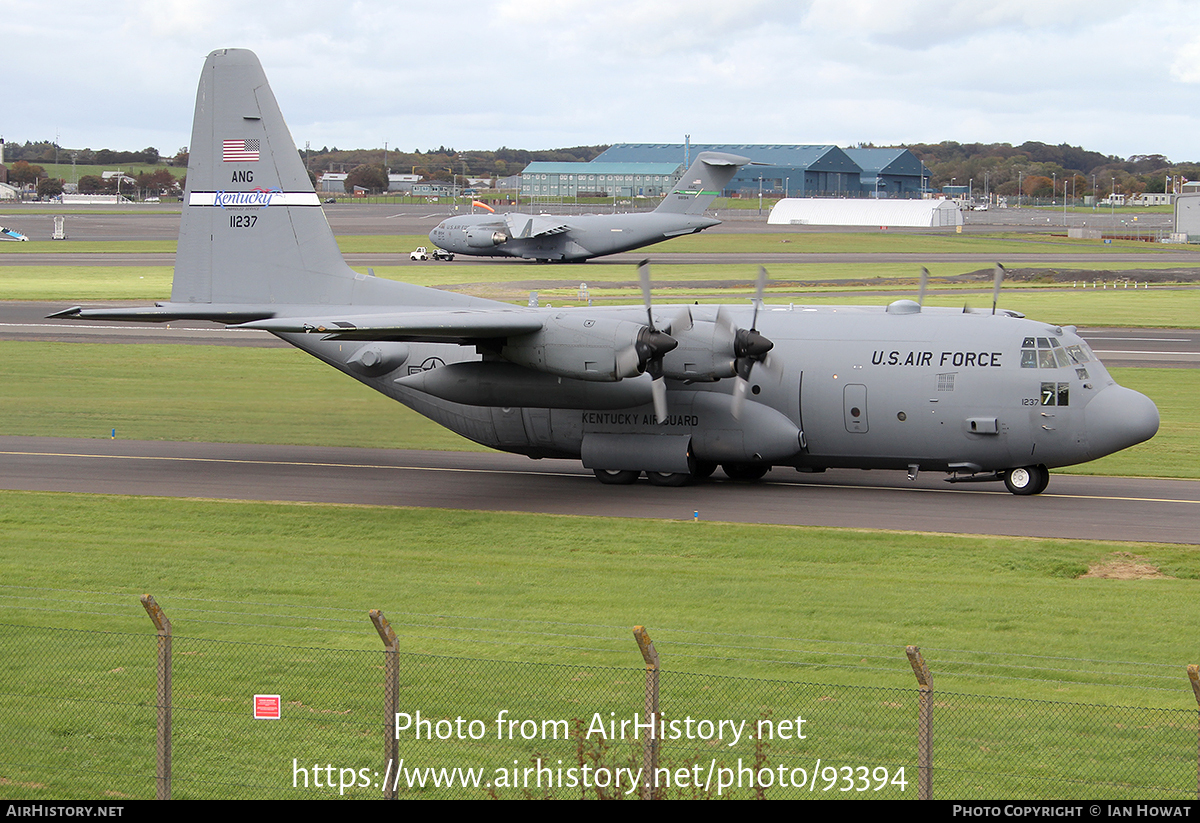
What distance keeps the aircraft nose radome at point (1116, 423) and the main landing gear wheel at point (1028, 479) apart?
133 cm

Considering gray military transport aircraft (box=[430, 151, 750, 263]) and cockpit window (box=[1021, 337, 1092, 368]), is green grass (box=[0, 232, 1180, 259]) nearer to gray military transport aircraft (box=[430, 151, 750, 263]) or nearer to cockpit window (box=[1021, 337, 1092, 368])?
gray military transport aircraft (box=[430, 151, 750, 263])

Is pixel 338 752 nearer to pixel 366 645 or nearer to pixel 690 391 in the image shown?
pixel 366 645

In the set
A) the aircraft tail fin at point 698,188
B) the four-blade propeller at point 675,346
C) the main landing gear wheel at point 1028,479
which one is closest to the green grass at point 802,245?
the aircraft tail fin at point 698,188

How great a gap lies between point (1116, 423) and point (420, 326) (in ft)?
46.8

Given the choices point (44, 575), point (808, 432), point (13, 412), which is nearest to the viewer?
point (44, 575)

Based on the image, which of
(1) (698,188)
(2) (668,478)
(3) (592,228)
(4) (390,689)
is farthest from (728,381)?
(3) (592,228)

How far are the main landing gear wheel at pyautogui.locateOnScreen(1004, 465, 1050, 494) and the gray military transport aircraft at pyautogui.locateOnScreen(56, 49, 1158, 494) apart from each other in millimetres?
38

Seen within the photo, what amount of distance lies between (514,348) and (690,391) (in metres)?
4.19

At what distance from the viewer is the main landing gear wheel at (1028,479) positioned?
2738cm

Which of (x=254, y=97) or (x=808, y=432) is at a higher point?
(x=254, y=97)

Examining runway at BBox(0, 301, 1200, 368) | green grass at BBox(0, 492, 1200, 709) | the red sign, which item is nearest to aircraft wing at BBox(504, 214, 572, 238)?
runway at BBox(0, 301, 1200, 368)

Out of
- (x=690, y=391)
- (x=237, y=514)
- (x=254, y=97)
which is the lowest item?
(x=237, y=514)

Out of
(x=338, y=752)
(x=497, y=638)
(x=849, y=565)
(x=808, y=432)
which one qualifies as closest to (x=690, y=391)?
(x=808, y=432)

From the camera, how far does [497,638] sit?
57.6ft
